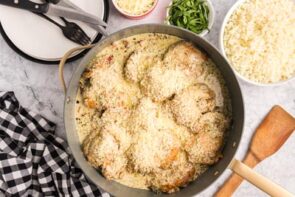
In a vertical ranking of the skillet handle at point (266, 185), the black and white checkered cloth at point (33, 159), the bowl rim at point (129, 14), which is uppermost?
the bowl rim at point (129, 14)

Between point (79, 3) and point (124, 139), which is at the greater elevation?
point (79, 3)

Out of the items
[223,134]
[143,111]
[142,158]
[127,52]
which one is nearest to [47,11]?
[127,52]

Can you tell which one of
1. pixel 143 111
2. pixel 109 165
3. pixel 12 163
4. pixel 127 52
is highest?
pixel 127 52

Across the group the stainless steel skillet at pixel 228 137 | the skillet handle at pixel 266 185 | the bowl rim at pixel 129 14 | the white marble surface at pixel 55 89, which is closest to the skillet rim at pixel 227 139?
the stainless steel skillet at pixel 228 137

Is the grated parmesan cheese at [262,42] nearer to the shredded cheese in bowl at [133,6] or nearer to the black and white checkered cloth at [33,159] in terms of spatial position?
the shredded cheese in bowl at [133,6]

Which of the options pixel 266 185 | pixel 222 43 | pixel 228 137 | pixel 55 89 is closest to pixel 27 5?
pixel 55 89

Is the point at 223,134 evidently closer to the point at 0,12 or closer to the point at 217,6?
the point at 217,6
